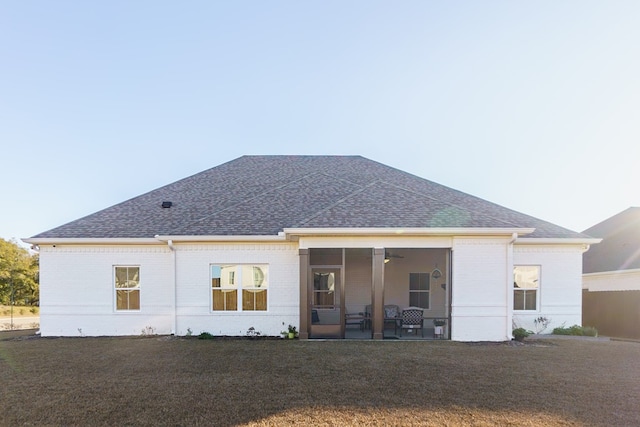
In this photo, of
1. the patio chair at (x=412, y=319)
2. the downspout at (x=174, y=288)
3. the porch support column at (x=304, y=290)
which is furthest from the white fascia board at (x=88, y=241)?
the patio chair at (x=412, y=319)

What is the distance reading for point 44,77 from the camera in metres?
14.8

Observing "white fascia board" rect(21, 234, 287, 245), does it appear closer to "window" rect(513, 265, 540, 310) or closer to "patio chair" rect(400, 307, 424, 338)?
"patio chair" rect(400, 307, 424, 338)

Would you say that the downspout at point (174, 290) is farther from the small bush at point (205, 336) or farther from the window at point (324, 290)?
the window at point (324, 290)

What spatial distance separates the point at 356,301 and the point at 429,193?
18.0 feet

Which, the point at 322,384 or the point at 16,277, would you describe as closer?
the point at 322,384

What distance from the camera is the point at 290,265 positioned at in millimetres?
12461

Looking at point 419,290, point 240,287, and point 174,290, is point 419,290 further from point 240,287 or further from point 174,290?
point 174,290

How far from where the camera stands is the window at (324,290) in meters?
13.1

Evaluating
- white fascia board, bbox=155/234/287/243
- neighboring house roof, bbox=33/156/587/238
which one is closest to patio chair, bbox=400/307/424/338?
neighboring house roof, bbox=33/156/587/238

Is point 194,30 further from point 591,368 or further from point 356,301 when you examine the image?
point 591,368

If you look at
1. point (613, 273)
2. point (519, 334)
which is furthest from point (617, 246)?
point (519, 334)

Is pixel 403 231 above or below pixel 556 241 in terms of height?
above

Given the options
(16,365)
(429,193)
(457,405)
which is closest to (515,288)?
(429,193)

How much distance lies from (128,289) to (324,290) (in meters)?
6.92
